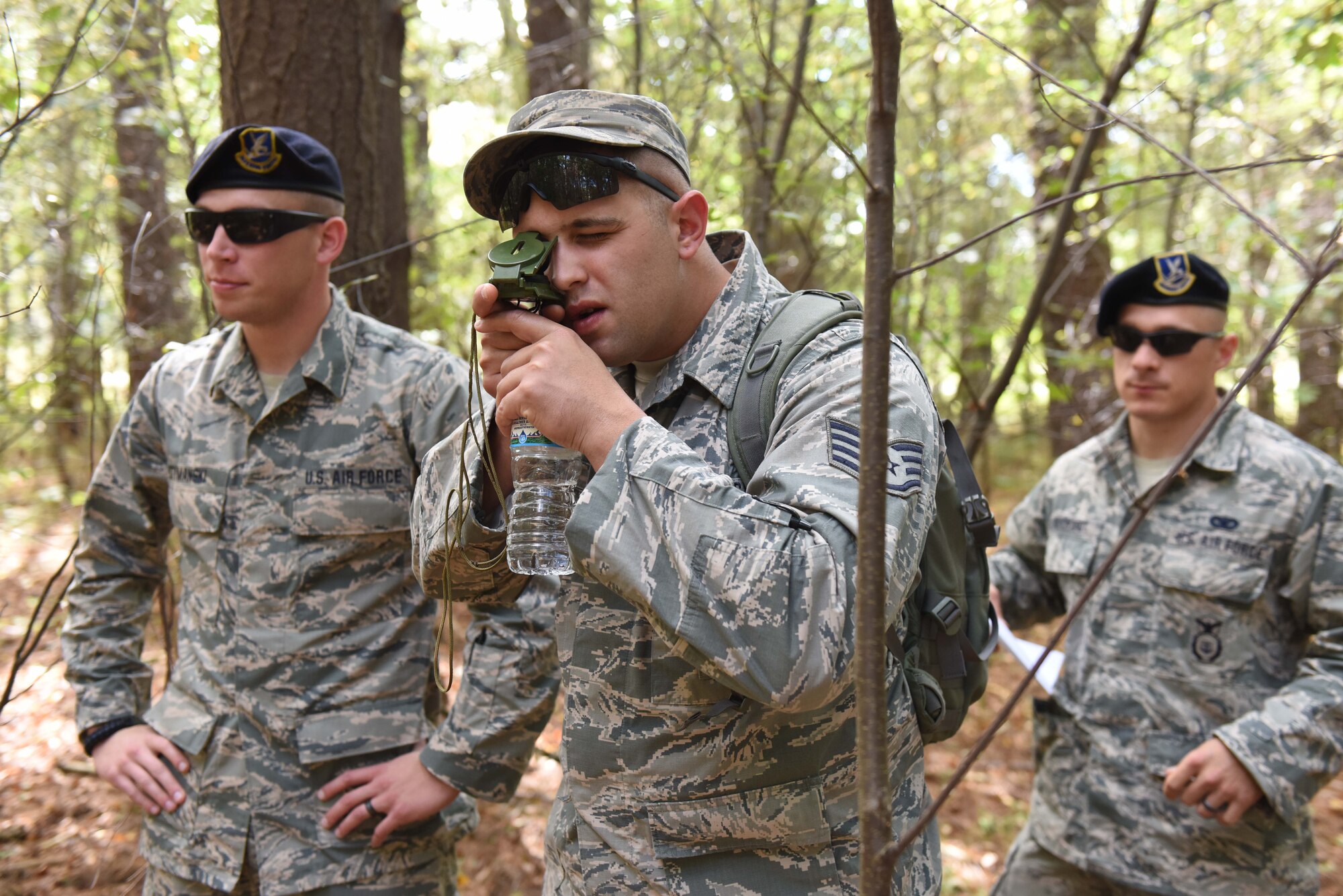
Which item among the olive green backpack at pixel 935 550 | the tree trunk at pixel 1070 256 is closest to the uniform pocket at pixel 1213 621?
the olive green backpack at pixel 935 550

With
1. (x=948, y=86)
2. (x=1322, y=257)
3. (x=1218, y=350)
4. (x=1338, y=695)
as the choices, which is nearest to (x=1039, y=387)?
(x=948, y=86)

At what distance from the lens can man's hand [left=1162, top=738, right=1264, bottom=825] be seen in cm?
275

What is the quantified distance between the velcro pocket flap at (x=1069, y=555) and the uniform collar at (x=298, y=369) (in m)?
2.56

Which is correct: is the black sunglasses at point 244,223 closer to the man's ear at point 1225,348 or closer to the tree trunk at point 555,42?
the tree trunk at point 555,42

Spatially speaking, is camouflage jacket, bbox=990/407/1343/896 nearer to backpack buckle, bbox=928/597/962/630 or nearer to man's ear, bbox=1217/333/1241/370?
man's ear, bbox=1217/333/1241/370

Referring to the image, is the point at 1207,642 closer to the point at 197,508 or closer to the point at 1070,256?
the point at 197,508

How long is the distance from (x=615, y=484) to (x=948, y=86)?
7.97 metres

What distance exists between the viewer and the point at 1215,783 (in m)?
2.76

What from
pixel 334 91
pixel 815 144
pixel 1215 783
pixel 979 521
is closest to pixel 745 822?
pixel 979 521

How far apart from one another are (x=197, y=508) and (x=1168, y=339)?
323 centimetres

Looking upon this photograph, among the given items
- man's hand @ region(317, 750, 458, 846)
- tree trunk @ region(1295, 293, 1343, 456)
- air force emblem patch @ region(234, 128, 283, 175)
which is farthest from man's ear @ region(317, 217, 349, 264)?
Result: tree trunk @ region(1295, 293, 1343, 456)

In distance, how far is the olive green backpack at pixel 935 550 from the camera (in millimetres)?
1771

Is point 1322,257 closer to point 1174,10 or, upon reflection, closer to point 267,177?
point 267,177

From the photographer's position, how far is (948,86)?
8305 millimetres
